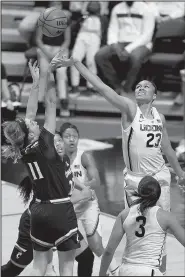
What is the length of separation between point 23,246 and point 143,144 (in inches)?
58.0

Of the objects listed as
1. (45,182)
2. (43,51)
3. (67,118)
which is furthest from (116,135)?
(45,182)

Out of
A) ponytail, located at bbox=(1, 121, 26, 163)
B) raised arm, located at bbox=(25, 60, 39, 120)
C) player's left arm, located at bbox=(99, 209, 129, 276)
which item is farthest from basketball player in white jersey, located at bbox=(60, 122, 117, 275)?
player's left arm, located at bbox=(99, 209, 129, 276)

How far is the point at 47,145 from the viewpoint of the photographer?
6.13 m

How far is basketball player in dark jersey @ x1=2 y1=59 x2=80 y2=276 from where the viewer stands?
19.9ft

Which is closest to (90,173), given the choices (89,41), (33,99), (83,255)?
(83,255)

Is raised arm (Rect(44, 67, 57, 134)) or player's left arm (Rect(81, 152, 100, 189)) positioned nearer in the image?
raised arm (Rect(44, 67, 57, 134))

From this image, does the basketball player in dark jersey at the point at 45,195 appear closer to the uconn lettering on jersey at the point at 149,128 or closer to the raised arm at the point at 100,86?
the raised arm at the point at 100,86

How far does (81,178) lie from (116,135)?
334 inches

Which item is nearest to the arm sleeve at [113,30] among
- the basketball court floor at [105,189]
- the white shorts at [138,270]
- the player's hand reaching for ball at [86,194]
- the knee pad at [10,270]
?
the basketball court floor at [105,189]

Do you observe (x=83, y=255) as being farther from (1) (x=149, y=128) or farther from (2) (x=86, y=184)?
(1) (x=149, y=128)

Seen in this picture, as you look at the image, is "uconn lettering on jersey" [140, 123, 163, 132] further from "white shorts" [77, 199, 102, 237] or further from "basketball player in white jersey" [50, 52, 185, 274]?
"white shorts" [77, 199, 102, 237]

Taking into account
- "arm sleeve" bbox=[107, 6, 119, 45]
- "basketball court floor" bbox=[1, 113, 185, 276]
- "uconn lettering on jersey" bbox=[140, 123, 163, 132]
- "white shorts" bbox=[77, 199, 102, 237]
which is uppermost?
"uconn lettering on jersey" bbox=[140, 123, 163, 132]

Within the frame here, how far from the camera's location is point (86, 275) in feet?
22.9

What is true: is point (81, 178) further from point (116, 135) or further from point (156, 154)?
point (116, 135)
